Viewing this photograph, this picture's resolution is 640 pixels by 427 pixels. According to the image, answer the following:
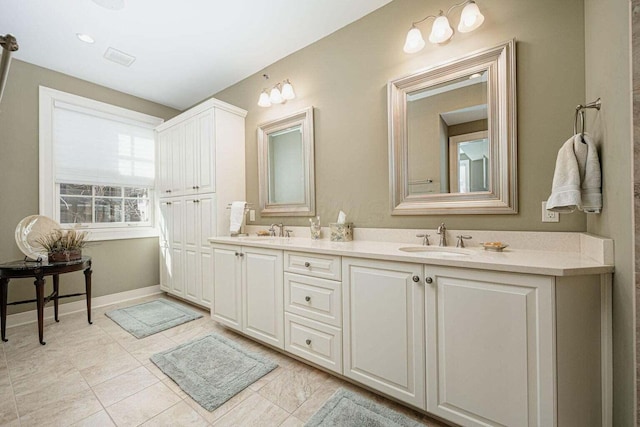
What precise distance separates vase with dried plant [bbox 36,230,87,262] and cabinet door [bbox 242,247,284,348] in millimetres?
1698

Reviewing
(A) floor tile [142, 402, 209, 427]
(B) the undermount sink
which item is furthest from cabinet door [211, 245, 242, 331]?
(B) the undermount sink

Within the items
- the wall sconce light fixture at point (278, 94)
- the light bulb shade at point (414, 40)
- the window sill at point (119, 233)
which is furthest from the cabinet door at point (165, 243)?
the light bulb shade at point (414, 40)

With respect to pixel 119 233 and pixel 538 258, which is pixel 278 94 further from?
pixel 119 233

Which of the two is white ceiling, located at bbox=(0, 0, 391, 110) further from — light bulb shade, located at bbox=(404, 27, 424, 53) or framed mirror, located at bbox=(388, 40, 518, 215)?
framed mirror, located at bbox=(388, 40, 518, 215)

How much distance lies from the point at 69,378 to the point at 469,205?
2.86 m

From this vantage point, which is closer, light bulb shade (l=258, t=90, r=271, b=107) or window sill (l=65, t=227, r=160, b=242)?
light bulb shade (l=258, t=90, r=271, b=107)

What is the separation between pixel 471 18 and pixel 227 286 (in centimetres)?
264

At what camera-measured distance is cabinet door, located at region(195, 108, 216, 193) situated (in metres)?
2.68

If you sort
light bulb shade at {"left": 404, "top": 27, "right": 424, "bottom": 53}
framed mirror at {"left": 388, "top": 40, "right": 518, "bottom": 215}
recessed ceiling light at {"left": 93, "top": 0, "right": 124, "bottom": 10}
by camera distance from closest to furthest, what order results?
framed mirror at {"left": 388, "top": 40, "right": 518, "bottom": 215} < light bulb shade at {"left": 404, "top": 27, "right": 424, "bottom": 53} < recessed ceiling light at {"left": 93, "top": 0, "right": 124, "bottom": 10}

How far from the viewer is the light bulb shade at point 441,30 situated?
160cm

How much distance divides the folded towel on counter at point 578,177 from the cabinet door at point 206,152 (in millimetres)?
2712

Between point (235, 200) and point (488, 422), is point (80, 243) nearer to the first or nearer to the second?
point (235, 200)

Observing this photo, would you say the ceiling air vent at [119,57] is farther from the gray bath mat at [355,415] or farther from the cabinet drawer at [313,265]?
the gray bath mat at [355,415]

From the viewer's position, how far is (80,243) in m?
2.45
